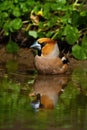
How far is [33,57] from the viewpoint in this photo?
31.4 ft

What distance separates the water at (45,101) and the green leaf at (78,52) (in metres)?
0.13

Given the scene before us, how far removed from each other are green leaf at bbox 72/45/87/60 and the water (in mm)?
132

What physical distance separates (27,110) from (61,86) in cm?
147

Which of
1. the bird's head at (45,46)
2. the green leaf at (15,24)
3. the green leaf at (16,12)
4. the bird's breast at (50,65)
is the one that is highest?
the green leaf at (16,12)

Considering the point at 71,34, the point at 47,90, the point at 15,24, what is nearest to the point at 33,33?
the point at 15,24

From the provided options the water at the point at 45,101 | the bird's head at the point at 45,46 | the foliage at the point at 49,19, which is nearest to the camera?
the water at the point at 45,101

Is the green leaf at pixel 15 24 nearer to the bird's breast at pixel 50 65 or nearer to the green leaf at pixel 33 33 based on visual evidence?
the green leaf at pixel 33 33

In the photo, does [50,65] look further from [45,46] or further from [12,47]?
[12,47]

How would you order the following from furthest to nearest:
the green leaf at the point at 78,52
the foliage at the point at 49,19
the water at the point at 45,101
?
the foliage at the point at 49,19
the green leaf at the point at 78,52
the water at the point at 45,101

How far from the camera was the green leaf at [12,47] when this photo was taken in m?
9.62

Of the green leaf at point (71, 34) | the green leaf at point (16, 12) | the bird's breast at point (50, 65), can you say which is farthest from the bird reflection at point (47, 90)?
the green leaf at point (16, 12)

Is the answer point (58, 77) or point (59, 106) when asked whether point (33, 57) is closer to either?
point (58, 77)

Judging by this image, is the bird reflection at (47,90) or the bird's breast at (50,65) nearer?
the bird reflection at (47,90)

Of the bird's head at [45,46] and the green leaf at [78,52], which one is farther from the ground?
the bird's head at [45,46]
